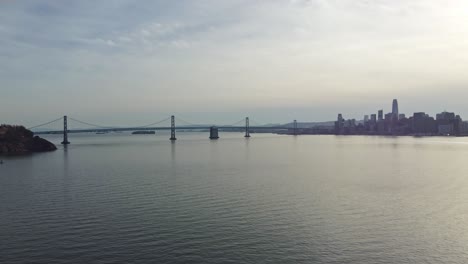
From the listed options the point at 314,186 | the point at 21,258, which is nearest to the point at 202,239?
the point at 21,258

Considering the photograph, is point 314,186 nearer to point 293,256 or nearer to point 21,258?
point 293,256

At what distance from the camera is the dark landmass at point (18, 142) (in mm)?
95875

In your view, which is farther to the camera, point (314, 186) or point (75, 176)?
point (75, 176)

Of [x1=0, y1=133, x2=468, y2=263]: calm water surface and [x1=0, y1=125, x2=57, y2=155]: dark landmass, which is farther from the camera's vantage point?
[x1=0, y1=125, x2=57, y2=155]: dark landmass

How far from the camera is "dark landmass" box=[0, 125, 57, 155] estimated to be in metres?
95.9

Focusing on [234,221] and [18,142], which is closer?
[234,221]

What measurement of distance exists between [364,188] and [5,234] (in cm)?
2788

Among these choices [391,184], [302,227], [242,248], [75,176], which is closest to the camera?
[242,248]

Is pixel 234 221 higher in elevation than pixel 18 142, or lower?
lower

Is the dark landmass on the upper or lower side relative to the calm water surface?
upper

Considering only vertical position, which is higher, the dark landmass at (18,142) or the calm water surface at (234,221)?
the dark landmass at (18,142)

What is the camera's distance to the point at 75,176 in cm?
4734

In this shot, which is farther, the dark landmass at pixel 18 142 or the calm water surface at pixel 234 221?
the dark landmass at pixel 18 142

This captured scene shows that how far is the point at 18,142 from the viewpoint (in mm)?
99312
